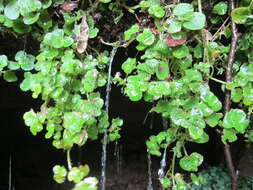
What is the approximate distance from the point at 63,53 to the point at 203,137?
0.47m

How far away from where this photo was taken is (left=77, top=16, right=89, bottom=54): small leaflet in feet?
2.72

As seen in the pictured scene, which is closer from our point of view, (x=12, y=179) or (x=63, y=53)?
(x=63, y=53)

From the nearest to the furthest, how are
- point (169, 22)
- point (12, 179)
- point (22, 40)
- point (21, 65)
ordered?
point (169, 22), point (21, 65), point (22, 40), point (12, 179)

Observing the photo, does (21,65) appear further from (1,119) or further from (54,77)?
(1,119)

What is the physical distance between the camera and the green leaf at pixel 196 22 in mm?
754

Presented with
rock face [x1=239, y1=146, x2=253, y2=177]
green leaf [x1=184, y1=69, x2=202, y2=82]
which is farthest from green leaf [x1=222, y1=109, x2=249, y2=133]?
rock face [x1=239, y1=146, x2=253, y2=177]

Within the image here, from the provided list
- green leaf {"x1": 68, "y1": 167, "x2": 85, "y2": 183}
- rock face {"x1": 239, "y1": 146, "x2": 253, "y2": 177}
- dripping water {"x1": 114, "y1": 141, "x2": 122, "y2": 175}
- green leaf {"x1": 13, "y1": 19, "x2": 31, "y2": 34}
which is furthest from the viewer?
dripping water {"x1": 114, "y1": 141, "x2": 122, "y2": 175}

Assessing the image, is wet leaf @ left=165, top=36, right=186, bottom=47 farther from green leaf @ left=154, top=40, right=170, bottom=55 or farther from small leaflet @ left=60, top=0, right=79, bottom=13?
small leaflet @ left=60, top=0, right=79, bottom=13

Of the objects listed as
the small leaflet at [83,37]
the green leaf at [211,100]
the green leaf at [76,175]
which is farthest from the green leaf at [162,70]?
the green leaf at [76,175]

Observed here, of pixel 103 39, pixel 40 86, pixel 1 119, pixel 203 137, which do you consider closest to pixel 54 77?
pixel 40 86

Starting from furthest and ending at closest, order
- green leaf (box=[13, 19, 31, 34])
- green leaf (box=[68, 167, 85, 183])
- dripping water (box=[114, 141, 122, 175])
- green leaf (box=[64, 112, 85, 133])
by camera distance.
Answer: dripping water (box=[114, 141, 122, 175]) < green leaf (box=[13, 19, 31, 34]) < green leaf (box=[64, 112, 85, 133]) < green leaf (box=[68, 167, 85, 183])

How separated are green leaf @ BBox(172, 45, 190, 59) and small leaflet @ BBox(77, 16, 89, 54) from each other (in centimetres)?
26

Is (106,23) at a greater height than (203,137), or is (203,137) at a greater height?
(106,23)

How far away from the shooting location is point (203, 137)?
81cm
